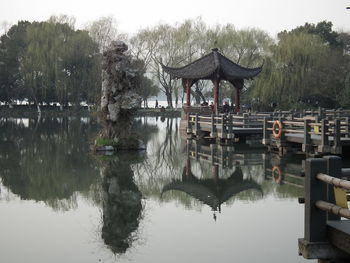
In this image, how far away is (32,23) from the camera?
53125 mm

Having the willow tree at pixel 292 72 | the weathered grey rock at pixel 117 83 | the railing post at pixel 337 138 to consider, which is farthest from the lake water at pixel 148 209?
the willow tree at pixel 292 72

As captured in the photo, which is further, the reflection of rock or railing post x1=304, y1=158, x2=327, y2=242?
the reflection of rock

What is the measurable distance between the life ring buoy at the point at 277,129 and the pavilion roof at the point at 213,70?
950cm

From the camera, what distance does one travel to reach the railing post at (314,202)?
4980mm

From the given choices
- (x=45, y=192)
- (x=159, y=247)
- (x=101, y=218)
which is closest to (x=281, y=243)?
(x=159, y=247)

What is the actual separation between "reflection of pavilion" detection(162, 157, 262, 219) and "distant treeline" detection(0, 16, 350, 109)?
28574mm

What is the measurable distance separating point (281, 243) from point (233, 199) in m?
3.22

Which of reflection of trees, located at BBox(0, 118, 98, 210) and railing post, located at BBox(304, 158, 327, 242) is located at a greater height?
railing post, located at BBox(304, 158, 327, 242)

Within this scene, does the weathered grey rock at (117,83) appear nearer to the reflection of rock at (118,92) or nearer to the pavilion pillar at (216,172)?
the reflection of rock at (118,92)

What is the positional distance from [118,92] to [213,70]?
10.6 m

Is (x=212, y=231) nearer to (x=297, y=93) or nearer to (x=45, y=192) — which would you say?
(x=45, y=192)

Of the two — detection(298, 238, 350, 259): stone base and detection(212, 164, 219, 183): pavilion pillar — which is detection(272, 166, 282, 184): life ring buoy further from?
detection(298, 238, 350, 259): stone base

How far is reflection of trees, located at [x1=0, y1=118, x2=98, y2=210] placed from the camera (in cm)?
1071

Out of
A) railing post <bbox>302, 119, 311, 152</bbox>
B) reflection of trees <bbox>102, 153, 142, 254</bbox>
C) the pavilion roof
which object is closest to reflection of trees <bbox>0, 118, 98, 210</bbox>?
reflection of trees <bbox>102, 153, 142, 254</bbox>
